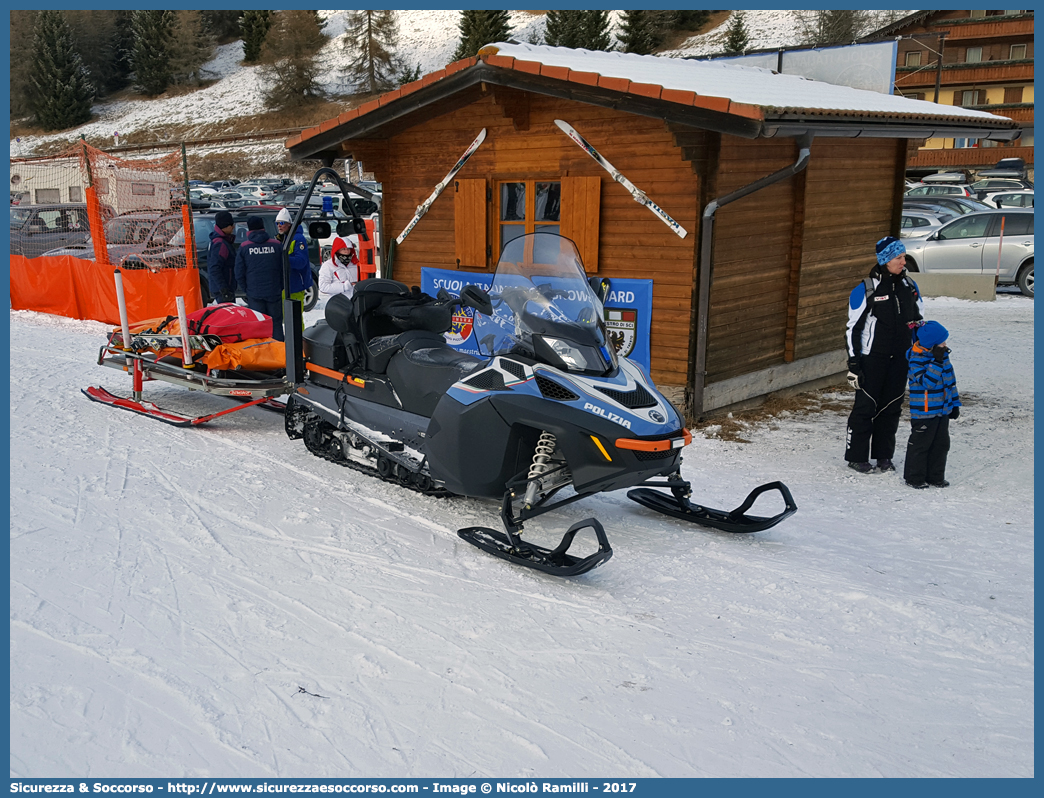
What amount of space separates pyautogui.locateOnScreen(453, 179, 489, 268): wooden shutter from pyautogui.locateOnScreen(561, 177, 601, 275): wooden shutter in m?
0.92

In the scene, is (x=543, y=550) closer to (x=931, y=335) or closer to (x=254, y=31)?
(x=931, y=335)

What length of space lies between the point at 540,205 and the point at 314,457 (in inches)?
136

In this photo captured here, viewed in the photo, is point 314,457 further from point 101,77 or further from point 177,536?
point 101,77

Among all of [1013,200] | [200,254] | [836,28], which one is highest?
[836,28]

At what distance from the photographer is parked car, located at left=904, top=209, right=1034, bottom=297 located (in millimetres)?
14430

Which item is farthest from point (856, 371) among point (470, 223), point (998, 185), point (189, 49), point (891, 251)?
point (189, 49)

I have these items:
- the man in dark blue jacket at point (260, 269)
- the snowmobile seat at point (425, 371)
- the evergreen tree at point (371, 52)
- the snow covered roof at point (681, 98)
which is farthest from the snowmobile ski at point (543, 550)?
the evergreen tree at point (371, 52)

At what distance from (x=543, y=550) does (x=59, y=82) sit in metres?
58.0

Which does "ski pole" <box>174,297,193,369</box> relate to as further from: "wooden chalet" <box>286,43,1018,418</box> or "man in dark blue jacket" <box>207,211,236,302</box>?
"wooden chalet" <box>286,43,1018,418</box>

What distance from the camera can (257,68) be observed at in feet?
189

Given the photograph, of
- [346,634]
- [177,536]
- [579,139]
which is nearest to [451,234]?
[579,139]

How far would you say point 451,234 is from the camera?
29.0ft

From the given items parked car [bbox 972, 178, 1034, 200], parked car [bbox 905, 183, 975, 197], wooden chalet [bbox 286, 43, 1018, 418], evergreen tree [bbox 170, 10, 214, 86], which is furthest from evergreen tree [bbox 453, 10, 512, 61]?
wooden chalet [bbox 286, 43, 1018, 418]

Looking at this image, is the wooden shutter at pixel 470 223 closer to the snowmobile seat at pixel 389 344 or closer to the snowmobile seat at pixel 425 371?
the snowmobile seat at pixel 389 344
